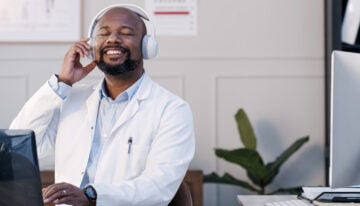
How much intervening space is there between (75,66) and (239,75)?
1436 mm

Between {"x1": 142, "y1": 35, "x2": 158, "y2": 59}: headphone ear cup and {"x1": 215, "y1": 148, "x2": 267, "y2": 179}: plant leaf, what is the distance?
113 centimetres

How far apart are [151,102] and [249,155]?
1.12m

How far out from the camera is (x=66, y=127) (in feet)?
6.55

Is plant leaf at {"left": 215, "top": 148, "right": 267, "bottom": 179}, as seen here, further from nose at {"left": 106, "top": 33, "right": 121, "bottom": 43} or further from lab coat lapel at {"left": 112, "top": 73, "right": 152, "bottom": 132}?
nose at {"left": 106, "top": 33, "right": 121, "bottom": 43}

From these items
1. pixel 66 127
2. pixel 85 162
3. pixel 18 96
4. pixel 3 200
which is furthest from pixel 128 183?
pixel 18 96

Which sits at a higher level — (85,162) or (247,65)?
(247,65)

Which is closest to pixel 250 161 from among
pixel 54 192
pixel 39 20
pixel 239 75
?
pixel 239 75

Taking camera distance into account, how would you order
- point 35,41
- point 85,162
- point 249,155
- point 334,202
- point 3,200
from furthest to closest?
point 35,41
point 249,155
point 85,162
point 334,202
point 3,200

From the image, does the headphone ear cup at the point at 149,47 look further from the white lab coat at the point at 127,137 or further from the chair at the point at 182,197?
the chair at the point at 182,197

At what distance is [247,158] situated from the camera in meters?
2.98

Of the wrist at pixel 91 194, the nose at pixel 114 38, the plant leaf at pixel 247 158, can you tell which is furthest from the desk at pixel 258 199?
the plant leaf at pixel 247 158

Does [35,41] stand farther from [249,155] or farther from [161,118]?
[161,118]

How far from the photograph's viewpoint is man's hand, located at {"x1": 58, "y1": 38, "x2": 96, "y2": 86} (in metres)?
2.02

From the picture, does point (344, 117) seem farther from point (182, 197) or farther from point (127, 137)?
point (127, 137)
